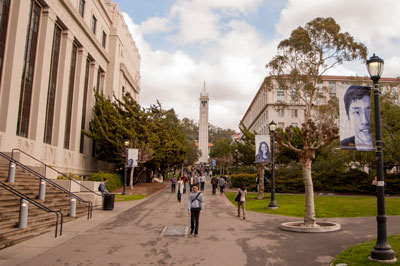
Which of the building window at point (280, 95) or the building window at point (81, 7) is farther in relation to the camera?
the building window at point (280, 95)

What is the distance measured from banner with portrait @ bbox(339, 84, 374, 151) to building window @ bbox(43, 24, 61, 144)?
2199 cm

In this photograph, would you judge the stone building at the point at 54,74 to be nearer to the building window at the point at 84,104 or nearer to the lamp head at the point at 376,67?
the building window at the point at 84,104

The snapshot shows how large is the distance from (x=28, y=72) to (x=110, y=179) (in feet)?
35.3

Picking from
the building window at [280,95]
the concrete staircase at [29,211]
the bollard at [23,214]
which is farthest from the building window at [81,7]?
the building window at [280,95]

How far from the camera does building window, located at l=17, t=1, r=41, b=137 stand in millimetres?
21391

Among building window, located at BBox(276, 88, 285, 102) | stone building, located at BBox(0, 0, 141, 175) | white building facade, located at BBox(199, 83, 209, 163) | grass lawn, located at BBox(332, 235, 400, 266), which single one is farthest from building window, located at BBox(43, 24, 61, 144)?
white building facade, located at BBox(199, 83, 209, 163)

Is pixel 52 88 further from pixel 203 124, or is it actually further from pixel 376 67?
pixel 203 124

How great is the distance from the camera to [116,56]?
130 feet

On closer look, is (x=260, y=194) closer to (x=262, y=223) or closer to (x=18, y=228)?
(x=262, y=223)

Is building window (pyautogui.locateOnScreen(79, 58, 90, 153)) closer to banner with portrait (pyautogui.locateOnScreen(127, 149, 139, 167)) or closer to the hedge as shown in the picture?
banner with portrait (pyautogui.locateOnScreen(127, 149, 139, 167))

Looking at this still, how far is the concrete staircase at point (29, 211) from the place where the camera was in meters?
9.41

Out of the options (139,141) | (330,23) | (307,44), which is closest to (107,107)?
(139,141)

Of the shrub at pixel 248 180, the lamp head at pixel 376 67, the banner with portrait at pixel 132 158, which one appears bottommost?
the shrub at pixel 248 180

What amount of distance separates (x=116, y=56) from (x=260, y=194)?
82.7 ft
